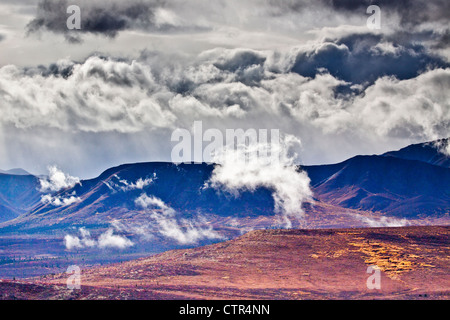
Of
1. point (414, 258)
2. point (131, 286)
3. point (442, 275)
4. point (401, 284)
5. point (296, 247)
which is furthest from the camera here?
point (296, 247)

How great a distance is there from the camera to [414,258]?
396ft

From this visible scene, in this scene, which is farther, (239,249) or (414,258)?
(239,249)

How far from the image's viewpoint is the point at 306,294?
92.4 meters

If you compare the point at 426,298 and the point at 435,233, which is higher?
the point at 435,233

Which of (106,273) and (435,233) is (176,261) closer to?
(106,273)

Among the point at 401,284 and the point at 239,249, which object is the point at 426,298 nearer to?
the point at 401,284
